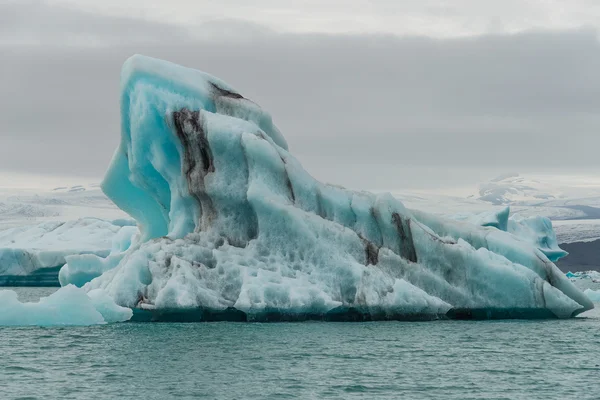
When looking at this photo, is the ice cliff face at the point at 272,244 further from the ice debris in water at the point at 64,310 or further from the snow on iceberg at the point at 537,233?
the snow on iceberg at the point at 537,233

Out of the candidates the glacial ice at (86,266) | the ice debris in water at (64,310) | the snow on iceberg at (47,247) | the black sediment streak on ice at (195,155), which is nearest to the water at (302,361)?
the ice debris in water at (64,310)

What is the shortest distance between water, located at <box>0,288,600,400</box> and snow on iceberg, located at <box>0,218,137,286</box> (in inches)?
1102

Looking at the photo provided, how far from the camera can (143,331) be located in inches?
945

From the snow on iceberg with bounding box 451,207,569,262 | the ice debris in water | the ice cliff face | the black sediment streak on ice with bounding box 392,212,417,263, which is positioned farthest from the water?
the snow on iceberg with bounding box 451,207,569,262

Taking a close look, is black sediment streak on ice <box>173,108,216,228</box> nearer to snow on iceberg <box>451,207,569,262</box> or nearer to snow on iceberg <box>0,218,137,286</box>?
snow on iceberg <box>0,218,137,286</box>

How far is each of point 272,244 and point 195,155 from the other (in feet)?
11.6

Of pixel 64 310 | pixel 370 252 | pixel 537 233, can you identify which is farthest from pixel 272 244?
pixel 537 233

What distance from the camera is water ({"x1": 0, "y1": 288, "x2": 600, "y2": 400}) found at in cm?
1705

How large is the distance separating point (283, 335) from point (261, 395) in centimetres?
714

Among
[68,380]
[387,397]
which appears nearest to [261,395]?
[387,397]

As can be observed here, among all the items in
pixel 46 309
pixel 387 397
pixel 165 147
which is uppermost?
pixel 165 147

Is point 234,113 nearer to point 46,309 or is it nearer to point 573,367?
point 46,309

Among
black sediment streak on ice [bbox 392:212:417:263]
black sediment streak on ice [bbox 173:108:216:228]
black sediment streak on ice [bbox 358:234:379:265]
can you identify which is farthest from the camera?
black sediment streak on ice [bbox 173:108:216:228]

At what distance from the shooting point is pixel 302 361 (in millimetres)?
19938
